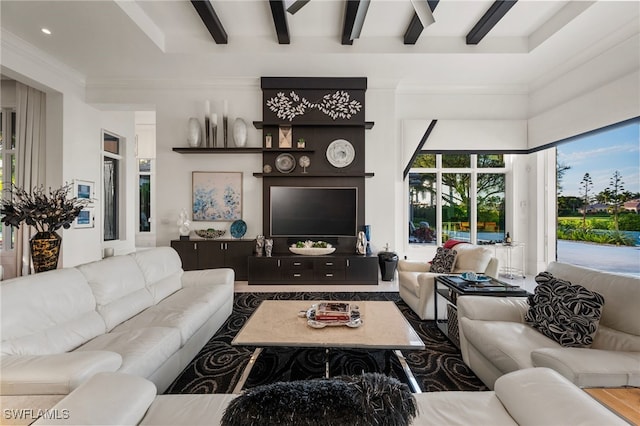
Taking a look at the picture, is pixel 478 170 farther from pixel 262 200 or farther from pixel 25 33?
pixel 25 33

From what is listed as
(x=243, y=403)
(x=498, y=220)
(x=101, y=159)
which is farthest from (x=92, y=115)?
(x=498, y=220)

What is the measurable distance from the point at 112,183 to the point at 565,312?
713 centimetres

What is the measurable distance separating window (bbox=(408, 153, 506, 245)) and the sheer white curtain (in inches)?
249

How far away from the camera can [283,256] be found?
471 centimetres

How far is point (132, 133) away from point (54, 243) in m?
4.88

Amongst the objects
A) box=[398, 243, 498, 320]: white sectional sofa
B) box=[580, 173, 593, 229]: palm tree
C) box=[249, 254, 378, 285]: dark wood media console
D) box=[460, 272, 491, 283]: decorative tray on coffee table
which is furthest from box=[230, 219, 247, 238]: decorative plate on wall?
box=[580, 173, 593, 229]: palm tree

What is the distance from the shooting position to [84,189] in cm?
501

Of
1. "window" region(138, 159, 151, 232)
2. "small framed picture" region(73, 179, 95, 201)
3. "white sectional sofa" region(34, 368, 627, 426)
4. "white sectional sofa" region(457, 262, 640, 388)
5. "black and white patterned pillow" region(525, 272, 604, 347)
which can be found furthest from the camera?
"window" region(138, 159, 151, 232)

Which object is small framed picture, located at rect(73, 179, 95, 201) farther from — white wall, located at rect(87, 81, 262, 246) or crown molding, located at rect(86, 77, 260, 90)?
crown molding, located at rect(86, 77, 260, 90)

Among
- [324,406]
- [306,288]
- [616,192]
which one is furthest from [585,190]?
[324,406]

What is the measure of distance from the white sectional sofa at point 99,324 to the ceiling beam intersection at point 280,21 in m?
3.02

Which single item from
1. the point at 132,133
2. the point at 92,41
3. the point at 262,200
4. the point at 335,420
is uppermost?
the point at 92,41

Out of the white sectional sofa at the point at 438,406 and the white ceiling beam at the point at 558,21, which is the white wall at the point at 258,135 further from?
the white sectional sofa at the point at 438,406

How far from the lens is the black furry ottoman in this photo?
645 mm
